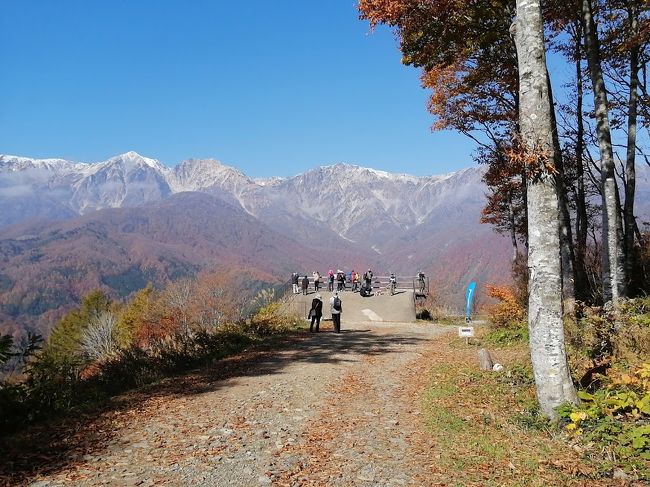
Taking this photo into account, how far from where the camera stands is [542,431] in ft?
20.7

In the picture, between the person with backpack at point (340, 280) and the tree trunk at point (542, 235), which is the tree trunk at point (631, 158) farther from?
the person with backpack at point (340, 280)

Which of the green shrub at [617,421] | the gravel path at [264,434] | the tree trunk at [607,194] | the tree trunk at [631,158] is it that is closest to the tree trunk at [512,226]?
the tree trunk at [631,158]

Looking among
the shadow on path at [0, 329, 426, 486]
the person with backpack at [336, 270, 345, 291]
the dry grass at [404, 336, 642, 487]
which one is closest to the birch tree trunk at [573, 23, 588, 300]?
the shadow on path at [0, 329, 426, 486]

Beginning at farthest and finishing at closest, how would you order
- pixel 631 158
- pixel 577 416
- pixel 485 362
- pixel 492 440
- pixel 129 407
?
pixel 631 158
pixel 485 362
pixel 129 407
pixel 492 440
pixel 577 416

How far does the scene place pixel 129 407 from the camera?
812 centimetres

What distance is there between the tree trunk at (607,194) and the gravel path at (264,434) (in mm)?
5053

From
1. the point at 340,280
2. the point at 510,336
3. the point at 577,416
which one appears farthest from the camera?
the point at 340,280

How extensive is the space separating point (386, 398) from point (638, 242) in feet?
42.0

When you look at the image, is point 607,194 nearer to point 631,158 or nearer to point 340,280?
point 631,158

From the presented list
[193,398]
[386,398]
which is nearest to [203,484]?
[193,398]

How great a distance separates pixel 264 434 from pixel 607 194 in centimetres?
948

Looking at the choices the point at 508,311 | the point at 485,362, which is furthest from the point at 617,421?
the point at 508,311

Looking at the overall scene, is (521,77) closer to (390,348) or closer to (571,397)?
(571,397)

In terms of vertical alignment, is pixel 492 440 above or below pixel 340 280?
below
